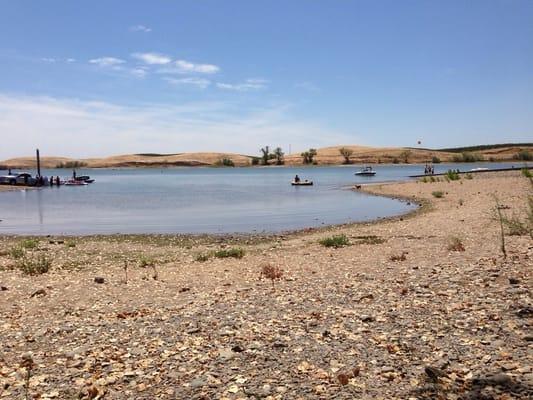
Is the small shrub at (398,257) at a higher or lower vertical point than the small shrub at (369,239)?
higher

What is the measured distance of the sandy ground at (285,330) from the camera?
239 inches

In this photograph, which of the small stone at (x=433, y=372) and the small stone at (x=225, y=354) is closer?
the small stone at (x=433, y=372)

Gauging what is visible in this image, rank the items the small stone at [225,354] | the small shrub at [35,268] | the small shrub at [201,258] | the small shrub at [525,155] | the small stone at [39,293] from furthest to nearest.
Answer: the small shrub at [525,155] → the small shrub at [201,258] → the small shrub at [35,268] → the small stone at [39,293] → the small stone at [225,354]

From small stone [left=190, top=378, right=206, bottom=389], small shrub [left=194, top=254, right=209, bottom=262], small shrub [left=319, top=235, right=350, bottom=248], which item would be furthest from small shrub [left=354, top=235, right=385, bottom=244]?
small stone [left=190, top=378, right=206, bottom=389]

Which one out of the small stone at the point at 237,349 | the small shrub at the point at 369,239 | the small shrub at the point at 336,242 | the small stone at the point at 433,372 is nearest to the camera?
the small stone at the point at 433,372

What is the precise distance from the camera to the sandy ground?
6.07 m

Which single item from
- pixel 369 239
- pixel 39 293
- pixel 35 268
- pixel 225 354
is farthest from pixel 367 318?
pixel 369 239

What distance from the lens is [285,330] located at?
25.8 ft

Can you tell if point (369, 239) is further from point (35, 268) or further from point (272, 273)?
point (35, 268)

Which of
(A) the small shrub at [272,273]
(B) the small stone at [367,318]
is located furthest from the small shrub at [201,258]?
(B) the small stone at [367,318]

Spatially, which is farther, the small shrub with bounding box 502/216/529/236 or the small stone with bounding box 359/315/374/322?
the small shrub with bounding box 502/216/529/236

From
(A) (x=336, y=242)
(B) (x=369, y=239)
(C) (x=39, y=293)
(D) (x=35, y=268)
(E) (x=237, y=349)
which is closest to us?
(E) (x=237, y=349)

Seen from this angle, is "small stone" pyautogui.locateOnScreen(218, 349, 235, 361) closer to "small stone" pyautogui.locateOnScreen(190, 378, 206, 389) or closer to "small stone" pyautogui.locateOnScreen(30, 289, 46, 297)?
"small stone" pyautogui.locateOnScreen(190, 378, 206, 389)

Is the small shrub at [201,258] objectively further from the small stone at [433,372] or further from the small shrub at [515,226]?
the small stone at [433,372]
